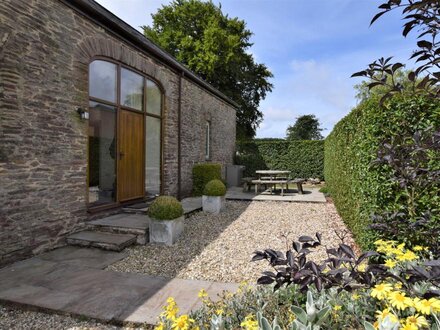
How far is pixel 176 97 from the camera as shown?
905cm

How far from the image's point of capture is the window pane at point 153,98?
7.70 meters

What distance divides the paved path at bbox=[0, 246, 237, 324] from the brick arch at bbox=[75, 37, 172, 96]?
11.3 feet

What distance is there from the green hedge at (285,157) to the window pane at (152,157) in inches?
354

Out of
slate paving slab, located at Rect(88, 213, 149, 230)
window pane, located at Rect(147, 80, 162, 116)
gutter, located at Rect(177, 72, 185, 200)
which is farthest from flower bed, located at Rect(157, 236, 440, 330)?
gutter, located at Rect(177, 72, 185, 200)

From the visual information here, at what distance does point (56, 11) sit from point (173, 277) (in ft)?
14.9

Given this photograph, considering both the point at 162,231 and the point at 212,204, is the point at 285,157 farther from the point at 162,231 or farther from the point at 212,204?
the point at 162,231

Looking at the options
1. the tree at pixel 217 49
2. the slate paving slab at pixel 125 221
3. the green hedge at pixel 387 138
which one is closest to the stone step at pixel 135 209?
the slate paving slab at pixel 125 221

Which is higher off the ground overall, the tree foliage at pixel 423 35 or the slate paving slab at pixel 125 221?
the tree foliage at pixel 423 35

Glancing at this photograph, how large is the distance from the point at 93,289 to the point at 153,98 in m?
5.66

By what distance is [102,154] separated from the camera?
19.7 ft

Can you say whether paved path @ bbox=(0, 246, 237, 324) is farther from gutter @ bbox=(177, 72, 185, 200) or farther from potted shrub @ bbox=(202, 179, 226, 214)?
gutter @ bbox=(177, 72, 185, 200)

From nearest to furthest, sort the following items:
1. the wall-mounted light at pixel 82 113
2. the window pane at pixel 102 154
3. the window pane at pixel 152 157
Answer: the wall-mounted light at pixel 82 113 → the window pane at pixel 102 154 → the window pane at pixel 152 157

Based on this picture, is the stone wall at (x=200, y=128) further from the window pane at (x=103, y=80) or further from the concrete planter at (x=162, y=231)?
the concrete planter at (x=162, y=231)

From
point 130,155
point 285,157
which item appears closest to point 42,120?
point 130,155
